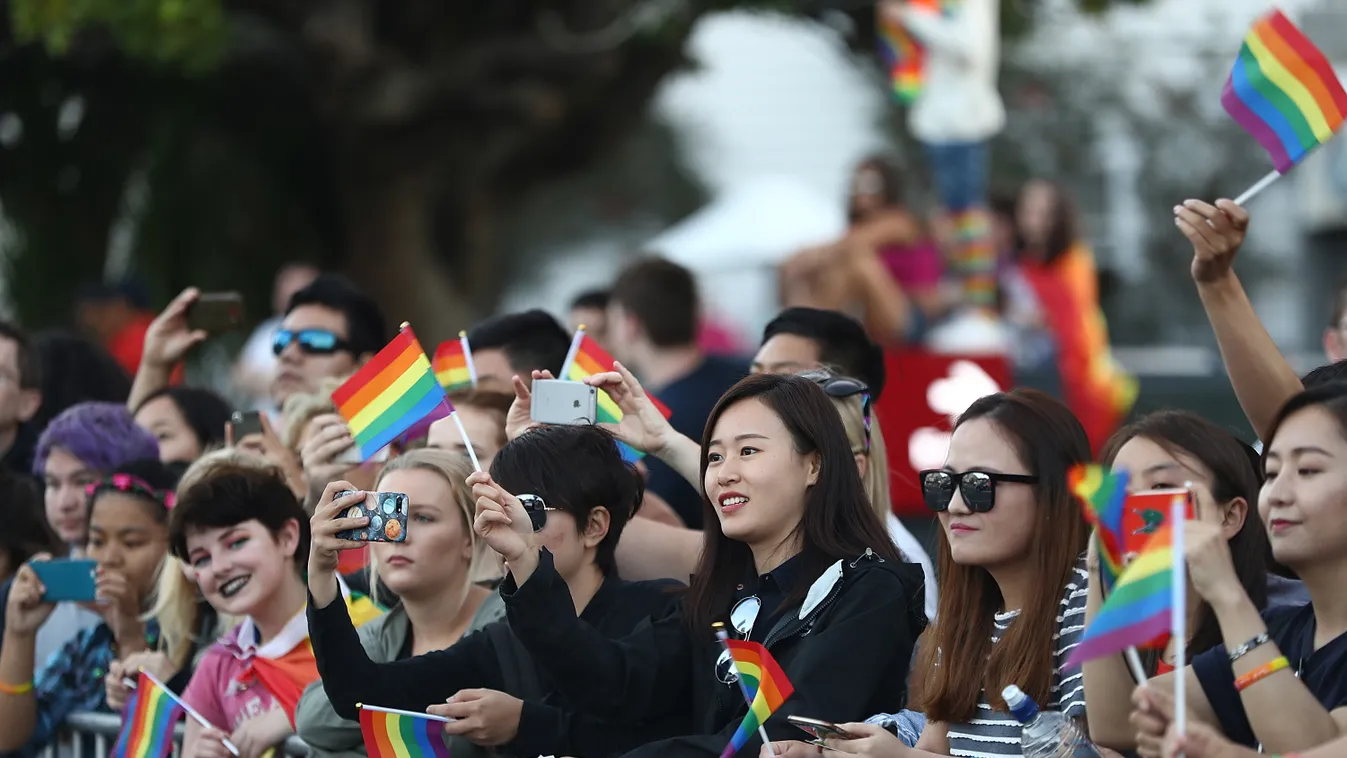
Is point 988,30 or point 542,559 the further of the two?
point 988,30

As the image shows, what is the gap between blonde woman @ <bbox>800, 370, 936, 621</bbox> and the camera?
4820 millimetres

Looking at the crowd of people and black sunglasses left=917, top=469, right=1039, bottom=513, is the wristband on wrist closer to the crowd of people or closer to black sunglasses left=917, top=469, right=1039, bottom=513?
the crowd of people

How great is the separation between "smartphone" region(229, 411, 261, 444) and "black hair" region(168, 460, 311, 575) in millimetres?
649

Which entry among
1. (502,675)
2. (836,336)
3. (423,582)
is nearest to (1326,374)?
(836,336)

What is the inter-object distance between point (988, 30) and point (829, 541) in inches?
286

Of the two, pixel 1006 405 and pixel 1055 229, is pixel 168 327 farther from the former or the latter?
pixel 1055 229

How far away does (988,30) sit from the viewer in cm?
1097

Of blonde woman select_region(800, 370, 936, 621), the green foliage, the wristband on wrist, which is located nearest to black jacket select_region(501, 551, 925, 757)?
blonde woman select_region(800, 370, 936, 621)

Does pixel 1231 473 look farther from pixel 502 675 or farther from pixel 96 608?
pixel 96 608

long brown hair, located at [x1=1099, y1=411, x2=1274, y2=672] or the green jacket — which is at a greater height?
long brown hair, located at [x1=1099, y1=411, x2=1274, y2=672]

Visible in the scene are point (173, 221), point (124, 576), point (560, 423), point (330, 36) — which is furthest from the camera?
point (173, 221)

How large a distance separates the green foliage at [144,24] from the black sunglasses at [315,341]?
14.1 feet

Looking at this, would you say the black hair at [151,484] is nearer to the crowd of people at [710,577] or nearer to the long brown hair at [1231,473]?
the crowd of people at [710,577]

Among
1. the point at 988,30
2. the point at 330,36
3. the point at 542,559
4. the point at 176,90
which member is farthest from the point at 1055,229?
the point at 542,559
